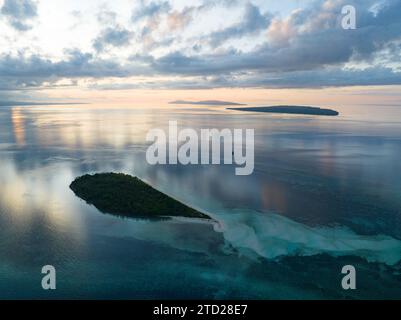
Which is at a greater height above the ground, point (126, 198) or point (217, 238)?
point (126, 198)

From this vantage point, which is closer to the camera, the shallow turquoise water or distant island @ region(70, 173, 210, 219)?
the shallow turquoise water

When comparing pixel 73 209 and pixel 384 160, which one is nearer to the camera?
pixel 73 209

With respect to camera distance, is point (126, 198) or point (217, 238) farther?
point (126, 198)

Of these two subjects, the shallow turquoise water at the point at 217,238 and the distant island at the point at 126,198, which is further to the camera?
the distant island at the point at 126,198

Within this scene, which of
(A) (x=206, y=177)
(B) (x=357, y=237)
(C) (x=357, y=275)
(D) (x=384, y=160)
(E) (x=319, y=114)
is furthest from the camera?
(E) (x=319, y=114)

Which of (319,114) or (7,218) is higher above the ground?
(319,114)
